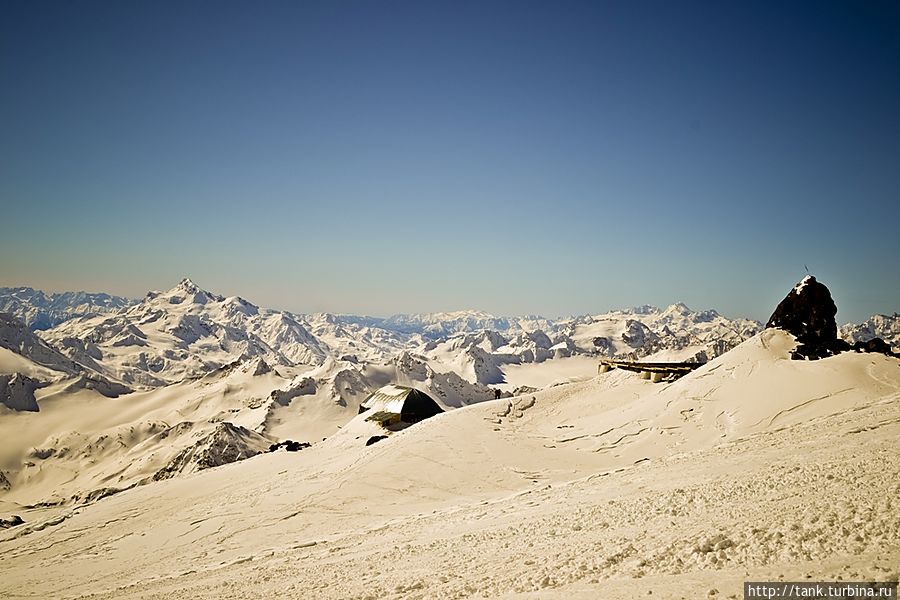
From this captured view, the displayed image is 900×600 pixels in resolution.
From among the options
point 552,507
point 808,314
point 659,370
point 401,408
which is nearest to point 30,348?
point 401,408

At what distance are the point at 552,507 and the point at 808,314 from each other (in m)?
25.3

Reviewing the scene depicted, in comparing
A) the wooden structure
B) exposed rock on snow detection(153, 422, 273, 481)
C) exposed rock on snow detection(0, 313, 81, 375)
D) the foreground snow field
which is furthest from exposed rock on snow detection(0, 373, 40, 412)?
the wooden structure

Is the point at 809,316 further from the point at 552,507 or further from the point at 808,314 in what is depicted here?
the point at 552,507

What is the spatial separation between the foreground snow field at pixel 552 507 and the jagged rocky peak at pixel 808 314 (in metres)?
1.95

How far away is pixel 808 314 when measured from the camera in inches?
1225

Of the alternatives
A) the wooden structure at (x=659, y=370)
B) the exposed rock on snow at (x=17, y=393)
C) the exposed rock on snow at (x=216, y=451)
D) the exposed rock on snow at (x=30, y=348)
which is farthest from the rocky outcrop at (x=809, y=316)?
the exposed rock on snow at (x=30, y=348)

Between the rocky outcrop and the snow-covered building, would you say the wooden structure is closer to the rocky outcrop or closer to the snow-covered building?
the rocky outcrop

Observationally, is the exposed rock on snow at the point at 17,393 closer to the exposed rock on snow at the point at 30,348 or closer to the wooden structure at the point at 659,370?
the exposed rock on snow at the point at 30,348

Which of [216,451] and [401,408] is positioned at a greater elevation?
[401,408]

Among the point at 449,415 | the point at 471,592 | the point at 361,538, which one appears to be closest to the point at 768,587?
the point at 471,592

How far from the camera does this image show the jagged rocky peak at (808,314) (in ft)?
99.1

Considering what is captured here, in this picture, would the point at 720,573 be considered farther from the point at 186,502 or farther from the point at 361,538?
the point at 186,502

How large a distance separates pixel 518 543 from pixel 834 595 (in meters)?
6.93

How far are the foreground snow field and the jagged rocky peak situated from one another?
195 cm
